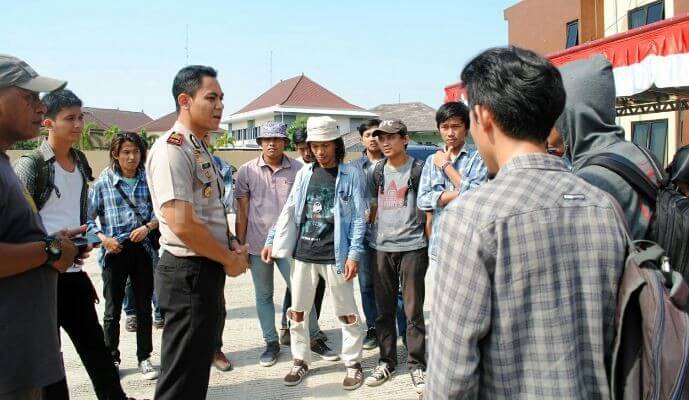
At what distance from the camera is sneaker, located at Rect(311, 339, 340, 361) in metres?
4.22

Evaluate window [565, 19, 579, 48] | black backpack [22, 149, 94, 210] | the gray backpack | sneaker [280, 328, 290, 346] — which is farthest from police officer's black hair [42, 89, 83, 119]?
window [565, 19, 579, 48]

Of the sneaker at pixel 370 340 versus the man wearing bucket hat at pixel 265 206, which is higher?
the man wearing bucket hat at pixel 265 206

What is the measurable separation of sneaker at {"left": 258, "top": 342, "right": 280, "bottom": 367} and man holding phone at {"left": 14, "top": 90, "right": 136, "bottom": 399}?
1.25 metres

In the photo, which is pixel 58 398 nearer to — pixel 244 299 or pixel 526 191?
pixel 526 191

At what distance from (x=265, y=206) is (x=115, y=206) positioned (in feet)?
4.12

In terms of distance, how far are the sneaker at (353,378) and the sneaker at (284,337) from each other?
99cm

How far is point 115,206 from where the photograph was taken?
420 cm

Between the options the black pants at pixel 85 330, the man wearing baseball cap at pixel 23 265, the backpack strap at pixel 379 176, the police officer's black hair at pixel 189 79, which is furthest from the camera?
the backpack strap at pixel 379 176

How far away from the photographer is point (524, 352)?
127 cm

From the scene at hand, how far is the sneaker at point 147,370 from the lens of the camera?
3.83m

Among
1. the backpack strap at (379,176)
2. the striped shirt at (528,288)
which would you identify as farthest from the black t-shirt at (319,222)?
the striped shirt at (528,288)

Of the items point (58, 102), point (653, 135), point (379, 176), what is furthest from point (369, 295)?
point (653, 135)

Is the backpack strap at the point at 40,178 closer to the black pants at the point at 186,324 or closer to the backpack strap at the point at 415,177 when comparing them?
the black pants at the point at 186,324

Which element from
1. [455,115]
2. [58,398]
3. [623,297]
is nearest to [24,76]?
[58,398]
